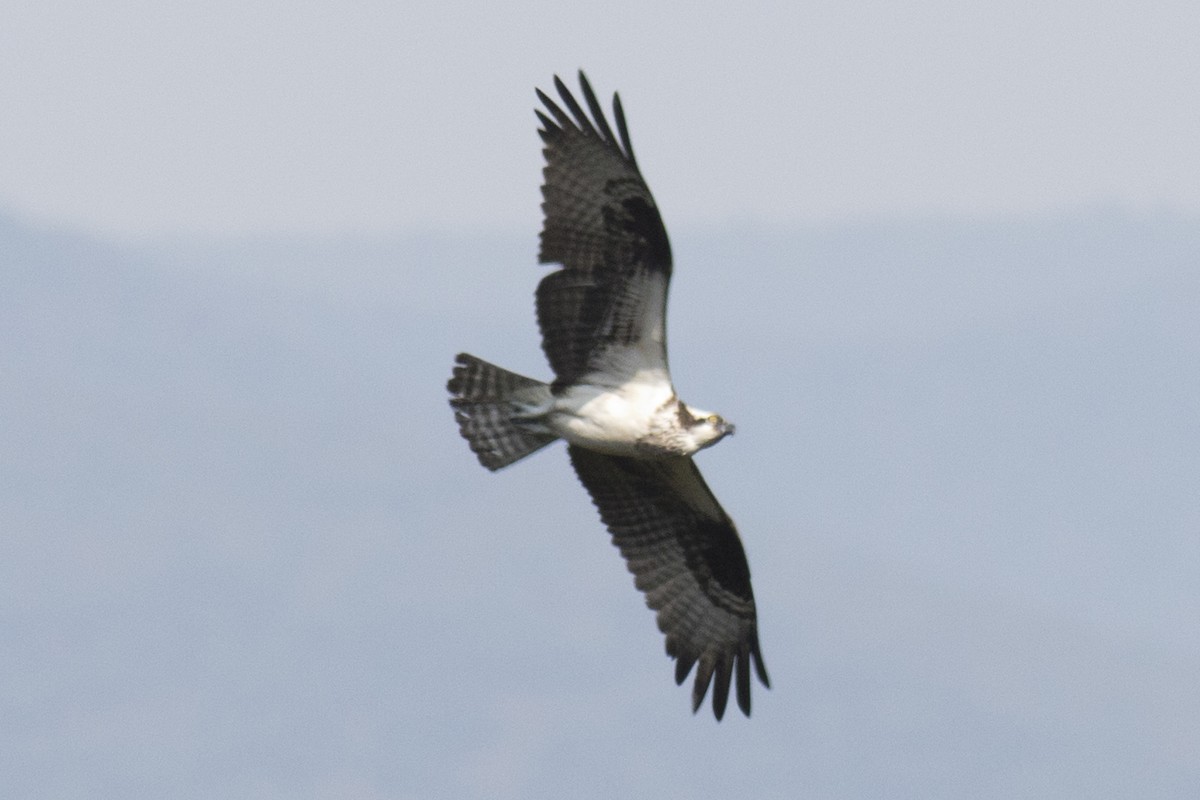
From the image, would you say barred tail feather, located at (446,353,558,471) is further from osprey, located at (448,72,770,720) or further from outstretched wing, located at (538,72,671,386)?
outstretched wing, located at (538,72,671,386)

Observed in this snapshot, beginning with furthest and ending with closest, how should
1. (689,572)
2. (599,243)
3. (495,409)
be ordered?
(689,572) → (495,409) → (599,243)

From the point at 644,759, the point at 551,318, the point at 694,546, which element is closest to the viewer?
the point at 551,318

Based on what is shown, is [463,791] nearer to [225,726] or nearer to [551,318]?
[225,726]

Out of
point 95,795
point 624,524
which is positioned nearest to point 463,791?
point 95,795

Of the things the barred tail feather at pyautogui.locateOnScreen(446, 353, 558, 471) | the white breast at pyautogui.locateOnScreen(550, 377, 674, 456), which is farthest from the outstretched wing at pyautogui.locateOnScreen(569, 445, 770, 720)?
the white breast at pyautogui.locateOnScreen(550, 377, 674, 456)

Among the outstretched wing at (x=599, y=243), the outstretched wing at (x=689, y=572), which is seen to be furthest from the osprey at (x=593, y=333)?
the outstretched wing at (x=689, y=572)

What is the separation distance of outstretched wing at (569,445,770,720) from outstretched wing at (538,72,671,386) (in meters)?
1.55

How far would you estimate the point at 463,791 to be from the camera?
178250 mm

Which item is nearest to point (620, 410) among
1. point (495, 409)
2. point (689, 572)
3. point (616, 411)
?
point (616, 411)

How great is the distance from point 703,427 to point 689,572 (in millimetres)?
1829

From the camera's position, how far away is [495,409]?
18875 mm

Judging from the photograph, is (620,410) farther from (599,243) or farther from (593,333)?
(599,243)

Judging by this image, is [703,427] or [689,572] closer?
[703,427]

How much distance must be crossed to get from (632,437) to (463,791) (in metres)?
162
